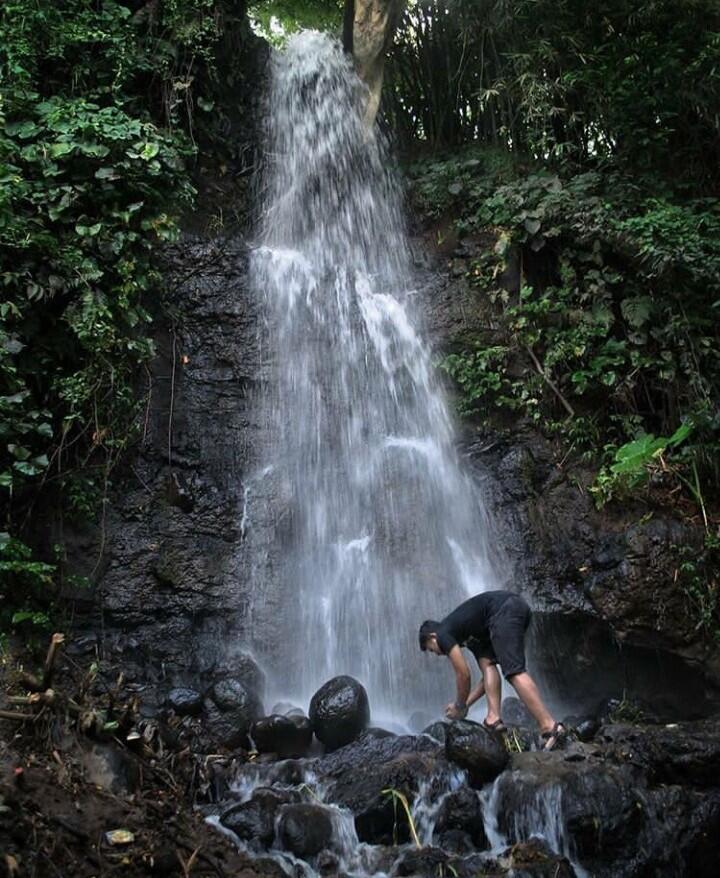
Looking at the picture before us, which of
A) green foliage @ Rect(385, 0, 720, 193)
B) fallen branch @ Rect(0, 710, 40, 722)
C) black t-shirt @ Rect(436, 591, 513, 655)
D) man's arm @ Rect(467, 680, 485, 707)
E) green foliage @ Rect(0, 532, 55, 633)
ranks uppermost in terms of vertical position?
green foliage @ Rect(385, 0, 720, 193)

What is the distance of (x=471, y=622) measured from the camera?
6.21 meters

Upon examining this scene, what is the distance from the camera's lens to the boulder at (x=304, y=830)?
180 inches

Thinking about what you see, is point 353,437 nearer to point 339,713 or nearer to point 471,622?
point 471,622

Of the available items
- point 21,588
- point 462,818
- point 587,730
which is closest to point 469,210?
point 587,730

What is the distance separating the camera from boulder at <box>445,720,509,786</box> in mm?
4965

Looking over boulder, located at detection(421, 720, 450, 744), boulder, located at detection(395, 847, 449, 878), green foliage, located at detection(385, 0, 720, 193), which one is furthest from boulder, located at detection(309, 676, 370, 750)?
green foliage, located at detection(385, 0, 720, 193)

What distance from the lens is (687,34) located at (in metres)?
9.00

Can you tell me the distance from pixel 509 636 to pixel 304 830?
217 centimetres

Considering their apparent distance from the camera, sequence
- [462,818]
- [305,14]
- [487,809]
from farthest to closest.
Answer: [305,14] → [487,809] → [462,818]

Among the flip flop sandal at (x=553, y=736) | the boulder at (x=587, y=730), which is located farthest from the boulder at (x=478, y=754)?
the boulder at (x=587, y=730)

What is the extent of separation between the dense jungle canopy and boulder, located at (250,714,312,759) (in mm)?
1860

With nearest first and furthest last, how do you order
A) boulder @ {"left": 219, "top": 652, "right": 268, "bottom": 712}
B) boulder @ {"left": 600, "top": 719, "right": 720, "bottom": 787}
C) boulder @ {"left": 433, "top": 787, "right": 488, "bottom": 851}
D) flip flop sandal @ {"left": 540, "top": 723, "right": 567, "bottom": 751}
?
boulder @ {"left": 433, "top": 787, "right": 488, "bottom": 851}
boulder @ {"left": 600, "top": 719, "right": 720, "bottom": 787}
flip flop sandal @ {"left": 540, "top": 723, "right": 567, "bottom": 751}
boulder @ {"left": 219, "top": 652, "right": 268, "bottom": 712}

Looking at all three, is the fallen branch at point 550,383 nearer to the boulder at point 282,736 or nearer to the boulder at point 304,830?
the boulder at point 282,736

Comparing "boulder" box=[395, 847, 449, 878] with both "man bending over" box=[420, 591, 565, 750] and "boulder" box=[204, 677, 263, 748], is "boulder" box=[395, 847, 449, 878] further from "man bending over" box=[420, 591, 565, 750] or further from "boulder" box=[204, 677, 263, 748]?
"boulder" box=[204, 677, 263, 748]
